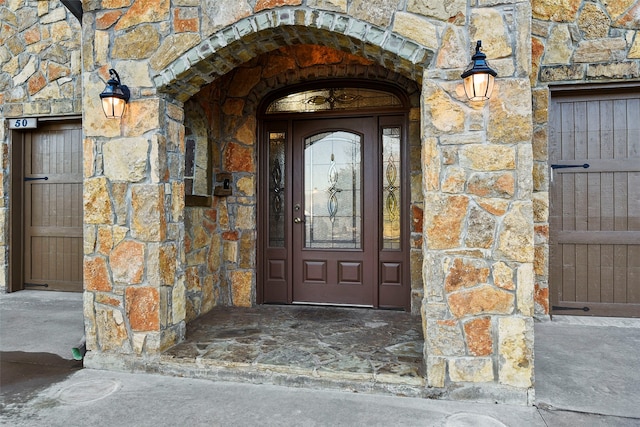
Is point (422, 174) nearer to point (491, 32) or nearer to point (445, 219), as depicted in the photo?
point (445, 219)

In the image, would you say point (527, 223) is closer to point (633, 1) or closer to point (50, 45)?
point (633, 1)

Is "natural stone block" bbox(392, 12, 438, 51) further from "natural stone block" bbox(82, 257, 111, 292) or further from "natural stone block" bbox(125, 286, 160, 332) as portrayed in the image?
"natural stone block" bbox(82, 257, 111, 292)

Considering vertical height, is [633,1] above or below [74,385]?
above

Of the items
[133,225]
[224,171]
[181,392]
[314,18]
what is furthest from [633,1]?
[181,392]

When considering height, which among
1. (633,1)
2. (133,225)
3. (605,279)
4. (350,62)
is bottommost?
(605,279)

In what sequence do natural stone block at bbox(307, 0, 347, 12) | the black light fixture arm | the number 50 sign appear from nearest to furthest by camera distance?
the black light fixture arm, natural stone block at bbox(307, 0, 347, 12), the number 50 sign

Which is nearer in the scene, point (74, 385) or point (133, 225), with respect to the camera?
point (74, 385)

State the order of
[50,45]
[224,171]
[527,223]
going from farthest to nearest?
[50,45]
[224,171]
[527,223]

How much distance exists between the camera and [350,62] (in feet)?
13.0

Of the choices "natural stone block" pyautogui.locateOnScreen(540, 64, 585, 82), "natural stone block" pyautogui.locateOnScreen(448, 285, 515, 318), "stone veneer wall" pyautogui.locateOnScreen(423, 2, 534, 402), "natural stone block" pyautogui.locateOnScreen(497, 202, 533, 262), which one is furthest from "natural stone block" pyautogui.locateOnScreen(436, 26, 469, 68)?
"natural stone block" pyautogui.locateOnScreen(540, 64, 585, 82)

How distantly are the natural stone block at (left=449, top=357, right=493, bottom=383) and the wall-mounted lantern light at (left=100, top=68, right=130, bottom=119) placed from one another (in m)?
2.73

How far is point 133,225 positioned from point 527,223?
2.56 metres

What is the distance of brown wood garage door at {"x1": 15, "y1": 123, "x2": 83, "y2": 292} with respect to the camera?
507 centimetres

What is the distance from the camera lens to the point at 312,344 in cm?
307
